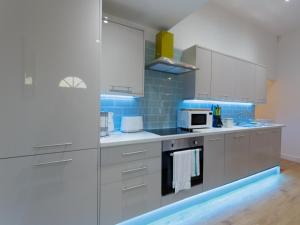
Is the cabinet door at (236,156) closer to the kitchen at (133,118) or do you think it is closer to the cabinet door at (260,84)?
the kitchen at (133,118)

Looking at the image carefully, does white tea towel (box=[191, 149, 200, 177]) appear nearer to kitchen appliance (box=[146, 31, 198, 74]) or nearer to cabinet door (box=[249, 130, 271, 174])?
kitchen appliance (box=[146, 31, 198, 74])

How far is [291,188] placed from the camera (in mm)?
2703

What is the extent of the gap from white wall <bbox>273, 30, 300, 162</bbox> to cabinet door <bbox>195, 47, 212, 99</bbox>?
291cm

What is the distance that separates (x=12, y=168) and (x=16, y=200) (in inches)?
9.0

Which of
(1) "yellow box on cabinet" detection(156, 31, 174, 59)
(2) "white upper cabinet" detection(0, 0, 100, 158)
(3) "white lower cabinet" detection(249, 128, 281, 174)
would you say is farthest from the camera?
(3) "white lower cabinet" detection(249, 128, 281, 174)

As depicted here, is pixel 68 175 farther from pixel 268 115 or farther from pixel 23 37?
pixel 268 115

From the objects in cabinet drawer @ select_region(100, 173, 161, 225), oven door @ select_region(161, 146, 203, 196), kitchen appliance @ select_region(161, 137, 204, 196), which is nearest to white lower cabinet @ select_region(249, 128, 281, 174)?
kitchen appliance @ select_region(161, 137, 204, 196)

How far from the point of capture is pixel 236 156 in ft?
8.48

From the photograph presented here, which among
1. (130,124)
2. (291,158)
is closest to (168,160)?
(130,124)

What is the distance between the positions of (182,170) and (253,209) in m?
1.06

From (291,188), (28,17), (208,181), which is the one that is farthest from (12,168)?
(291,188)

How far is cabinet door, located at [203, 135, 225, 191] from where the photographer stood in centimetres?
224

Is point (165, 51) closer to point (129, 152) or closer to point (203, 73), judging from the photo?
point (203, 73)

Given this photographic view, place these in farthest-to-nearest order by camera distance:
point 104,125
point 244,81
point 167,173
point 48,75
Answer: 1. point 244,81
2. point 167,173
3. point 104,125
4. point 48,75
